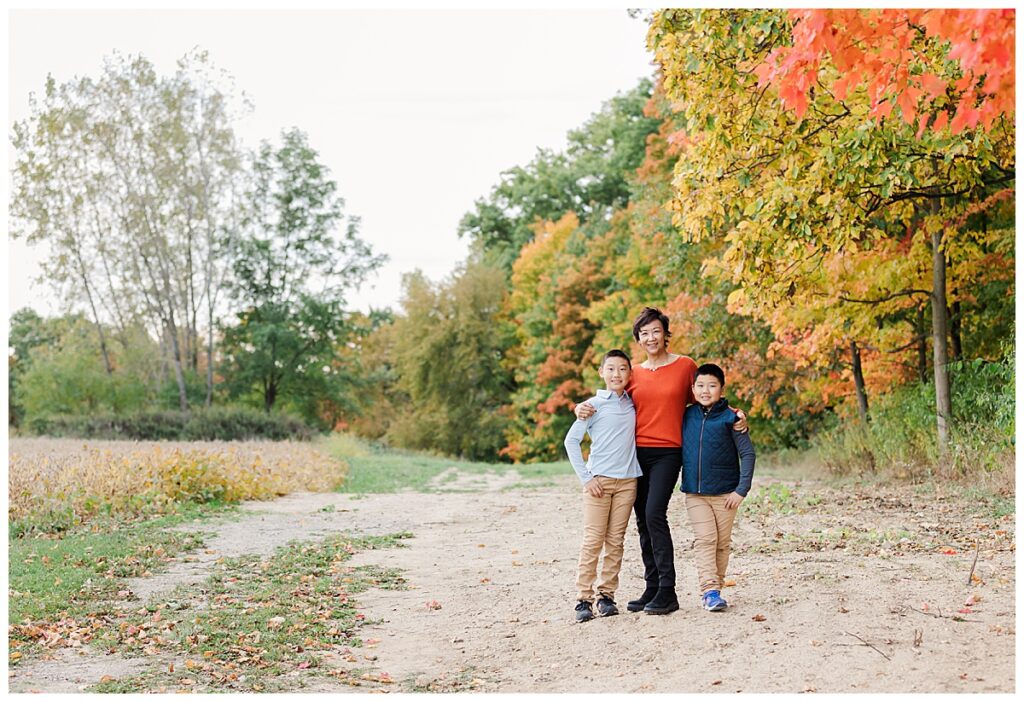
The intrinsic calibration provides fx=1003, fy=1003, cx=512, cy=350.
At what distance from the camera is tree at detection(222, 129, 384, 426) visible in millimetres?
39094

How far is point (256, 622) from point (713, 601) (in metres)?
2.87

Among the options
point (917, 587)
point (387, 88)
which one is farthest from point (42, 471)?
point (387, 88)

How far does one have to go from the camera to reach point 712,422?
229 inches

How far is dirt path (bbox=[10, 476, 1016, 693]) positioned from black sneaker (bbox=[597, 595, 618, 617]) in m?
0.10

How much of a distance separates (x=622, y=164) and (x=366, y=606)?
30857 mm

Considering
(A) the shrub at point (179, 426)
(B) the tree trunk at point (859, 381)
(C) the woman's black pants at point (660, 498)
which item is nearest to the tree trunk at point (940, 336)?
(B) the tree trunk at point (859, 381)

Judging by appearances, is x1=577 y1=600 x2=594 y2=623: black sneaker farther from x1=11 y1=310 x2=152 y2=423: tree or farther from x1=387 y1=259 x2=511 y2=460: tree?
x1=387 y1=259 x2=511 y2=460: tree

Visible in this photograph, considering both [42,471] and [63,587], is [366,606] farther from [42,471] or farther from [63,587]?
[42,471]

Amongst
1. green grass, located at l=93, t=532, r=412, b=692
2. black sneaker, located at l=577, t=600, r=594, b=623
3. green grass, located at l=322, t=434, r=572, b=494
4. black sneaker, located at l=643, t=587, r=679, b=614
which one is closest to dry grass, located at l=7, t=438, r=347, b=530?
green grass, located at l=322, t=434, r=572, b=494

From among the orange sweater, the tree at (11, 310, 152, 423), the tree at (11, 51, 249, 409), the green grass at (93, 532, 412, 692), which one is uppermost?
the tree at (11, 51, 249, 409)

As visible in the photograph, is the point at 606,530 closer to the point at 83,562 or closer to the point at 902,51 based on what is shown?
the point at 902,51

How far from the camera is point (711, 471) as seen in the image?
5789 mm

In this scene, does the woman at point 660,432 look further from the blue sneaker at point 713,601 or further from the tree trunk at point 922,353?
the tree trunk at point 922,353

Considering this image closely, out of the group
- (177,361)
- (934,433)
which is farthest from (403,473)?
(177,361)
